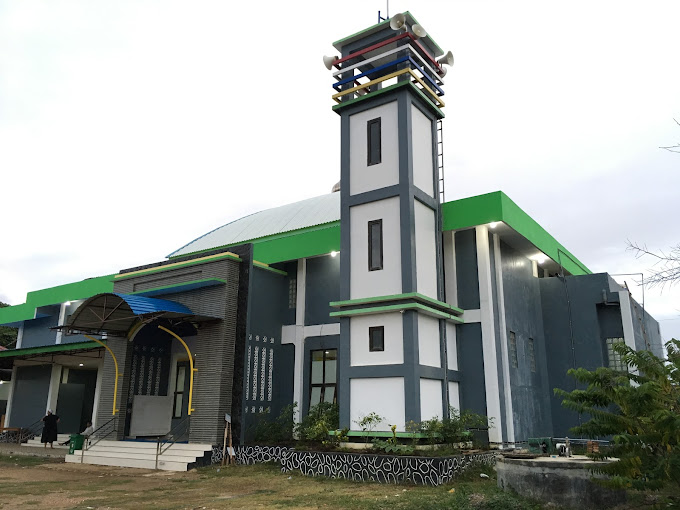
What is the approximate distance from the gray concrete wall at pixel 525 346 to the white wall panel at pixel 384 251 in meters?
4.33

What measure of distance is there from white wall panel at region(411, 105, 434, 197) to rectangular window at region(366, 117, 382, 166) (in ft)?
3.54

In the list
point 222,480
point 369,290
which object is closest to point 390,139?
point 369,290

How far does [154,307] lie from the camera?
18.3 m

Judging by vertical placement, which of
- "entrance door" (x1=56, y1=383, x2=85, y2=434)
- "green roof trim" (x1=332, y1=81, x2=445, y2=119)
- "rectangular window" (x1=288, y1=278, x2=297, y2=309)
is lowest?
"entrance door" (x1=56, y1=383, x2=85, y2=434)

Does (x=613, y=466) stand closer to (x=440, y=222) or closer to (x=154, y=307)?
(x=440, y=222)

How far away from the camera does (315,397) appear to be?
1995 centimetres

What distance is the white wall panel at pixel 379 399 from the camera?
1544 cm

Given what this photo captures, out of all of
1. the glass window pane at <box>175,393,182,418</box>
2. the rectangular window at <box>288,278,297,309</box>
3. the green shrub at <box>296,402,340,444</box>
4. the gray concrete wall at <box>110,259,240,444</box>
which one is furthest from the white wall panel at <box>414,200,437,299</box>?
the glass window pane at <box>175,393,182,418</box>

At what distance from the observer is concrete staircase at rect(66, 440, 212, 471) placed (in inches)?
688

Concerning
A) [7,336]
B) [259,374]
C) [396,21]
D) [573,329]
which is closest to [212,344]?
[259,374]

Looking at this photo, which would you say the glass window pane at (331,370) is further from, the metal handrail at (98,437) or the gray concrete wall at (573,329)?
the gray concrete wall at (573,329)

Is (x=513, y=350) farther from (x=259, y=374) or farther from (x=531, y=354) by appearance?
(x=259, y=374)

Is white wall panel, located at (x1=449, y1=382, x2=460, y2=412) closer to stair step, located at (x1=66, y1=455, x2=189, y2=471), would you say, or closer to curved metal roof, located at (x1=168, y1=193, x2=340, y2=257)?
stair step, located at (x1=66, y1=455, x2=189, y2=471)

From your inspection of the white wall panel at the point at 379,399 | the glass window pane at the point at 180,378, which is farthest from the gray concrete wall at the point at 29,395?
the white wall panel at the point at 379,399
